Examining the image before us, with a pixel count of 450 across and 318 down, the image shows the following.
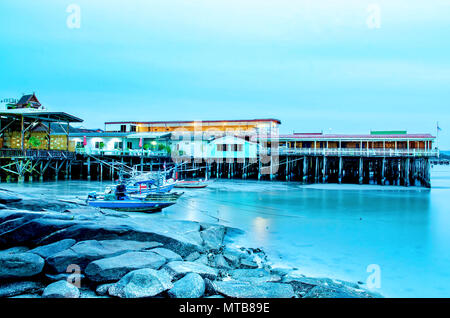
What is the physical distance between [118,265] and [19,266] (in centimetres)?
207

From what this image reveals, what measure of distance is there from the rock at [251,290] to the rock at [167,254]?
1610 mm

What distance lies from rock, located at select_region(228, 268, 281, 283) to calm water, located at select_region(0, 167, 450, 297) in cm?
147

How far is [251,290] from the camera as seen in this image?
24.6 ft

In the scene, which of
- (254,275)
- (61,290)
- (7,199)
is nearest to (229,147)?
(7,199)

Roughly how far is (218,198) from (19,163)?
70.2 feet

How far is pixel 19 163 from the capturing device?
3403 cm

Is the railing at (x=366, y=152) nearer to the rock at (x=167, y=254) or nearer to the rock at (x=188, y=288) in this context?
the rock at (x=167, y=254)

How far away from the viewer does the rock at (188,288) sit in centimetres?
713

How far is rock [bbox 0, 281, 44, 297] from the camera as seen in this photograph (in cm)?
700

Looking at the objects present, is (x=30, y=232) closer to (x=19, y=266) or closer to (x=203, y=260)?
(x=19, y=266)

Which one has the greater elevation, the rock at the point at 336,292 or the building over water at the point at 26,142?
the building over water at the point at 26,142

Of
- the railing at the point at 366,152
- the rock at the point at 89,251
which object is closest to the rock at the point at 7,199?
the rock at the point at 89,251

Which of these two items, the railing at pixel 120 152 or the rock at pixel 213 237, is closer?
the rock at pixel 213 237
